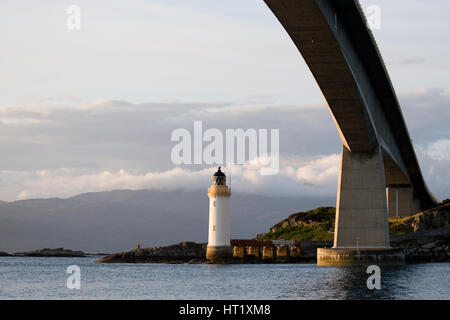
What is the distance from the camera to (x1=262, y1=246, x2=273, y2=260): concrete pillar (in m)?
80.9

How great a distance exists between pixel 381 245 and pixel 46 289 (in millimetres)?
28278

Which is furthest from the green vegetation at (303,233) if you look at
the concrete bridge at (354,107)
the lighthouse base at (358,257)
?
the lighthouse base at (358,257)

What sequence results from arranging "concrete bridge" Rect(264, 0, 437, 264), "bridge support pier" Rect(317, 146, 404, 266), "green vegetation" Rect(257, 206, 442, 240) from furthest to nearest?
1. "green vegetation" Rect(257, 206, 442, 240)
2. "bridge support pier" Rect(317, 146, 404, 266)
3. "concrete bridge" Rect(264, 0, 437, 264)

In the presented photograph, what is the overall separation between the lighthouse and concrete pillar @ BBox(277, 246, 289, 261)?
412 inches

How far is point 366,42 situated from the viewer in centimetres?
4556

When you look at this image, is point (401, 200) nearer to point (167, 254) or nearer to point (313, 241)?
point (313, 241)

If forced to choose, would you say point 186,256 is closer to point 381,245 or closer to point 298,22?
point 381,245

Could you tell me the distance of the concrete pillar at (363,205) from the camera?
5909 centimetres

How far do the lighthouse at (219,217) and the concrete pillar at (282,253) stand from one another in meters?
10.5

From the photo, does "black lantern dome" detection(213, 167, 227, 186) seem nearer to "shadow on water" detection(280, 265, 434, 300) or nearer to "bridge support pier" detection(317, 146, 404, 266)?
"bridge support pier" detection(317, 146, 404, 266)

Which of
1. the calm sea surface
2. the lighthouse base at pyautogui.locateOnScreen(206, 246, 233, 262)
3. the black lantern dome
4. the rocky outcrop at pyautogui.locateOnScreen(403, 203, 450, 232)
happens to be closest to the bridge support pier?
the calm sea surface

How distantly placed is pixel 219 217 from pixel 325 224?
94.3 feet
